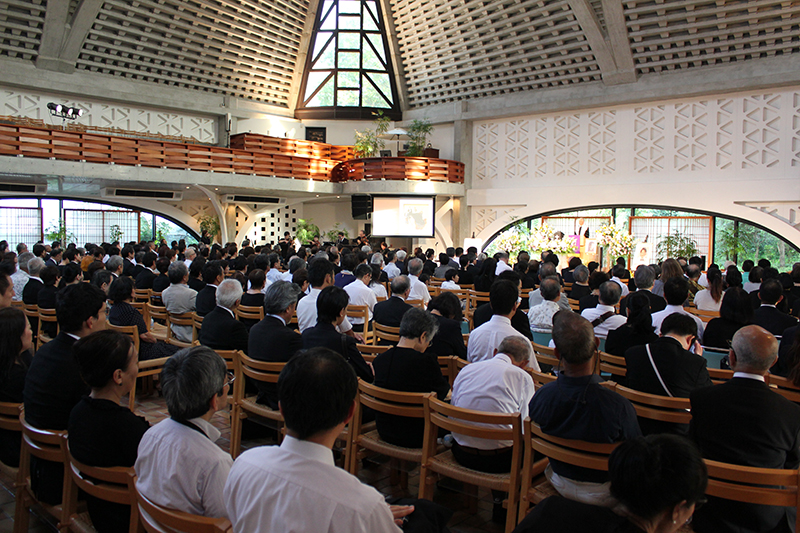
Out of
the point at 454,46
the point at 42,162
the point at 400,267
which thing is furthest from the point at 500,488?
the point at 454,46

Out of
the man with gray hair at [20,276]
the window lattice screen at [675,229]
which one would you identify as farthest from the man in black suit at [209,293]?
the window lattice screen at [675,229]

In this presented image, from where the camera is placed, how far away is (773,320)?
489 centimetres

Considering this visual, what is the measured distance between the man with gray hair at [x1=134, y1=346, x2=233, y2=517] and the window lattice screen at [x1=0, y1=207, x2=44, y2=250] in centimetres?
1660

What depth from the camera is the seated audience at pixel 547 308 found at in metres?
5.47

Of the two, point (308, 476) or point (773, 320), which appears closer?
point (308, 476)

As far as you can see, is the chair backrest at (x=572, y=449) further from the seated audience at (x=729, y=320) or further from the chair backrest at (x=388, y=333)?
the seated audience at (x=729, y=320)

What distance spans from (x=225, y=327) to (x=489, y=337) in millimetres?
2080

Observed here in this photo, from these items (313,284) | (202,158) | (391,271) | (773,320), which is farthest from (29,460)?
(202,158)

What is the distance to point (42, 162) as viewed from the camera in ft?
41.4

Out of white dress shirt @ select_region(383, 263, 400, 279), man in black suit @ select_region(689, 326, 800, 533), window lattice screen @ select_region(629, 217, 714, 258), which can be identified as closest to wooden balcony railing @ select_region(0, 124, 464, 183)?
window lattice screen @ select_region(629, 217, 714, 258)

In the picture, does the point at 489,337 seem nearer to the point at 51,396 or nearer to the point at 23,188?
the point at 51,396

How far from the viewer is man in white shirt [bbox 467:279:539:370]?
391cm

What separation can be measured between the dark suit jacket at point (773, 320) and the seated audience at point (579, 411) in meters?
3.21

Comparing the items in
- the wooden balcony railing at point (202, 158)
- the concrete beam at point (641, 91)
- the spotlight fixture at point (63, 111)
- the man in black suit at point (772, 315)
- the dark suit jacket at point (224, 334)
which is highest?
the concrete beam at point (641, 91)
